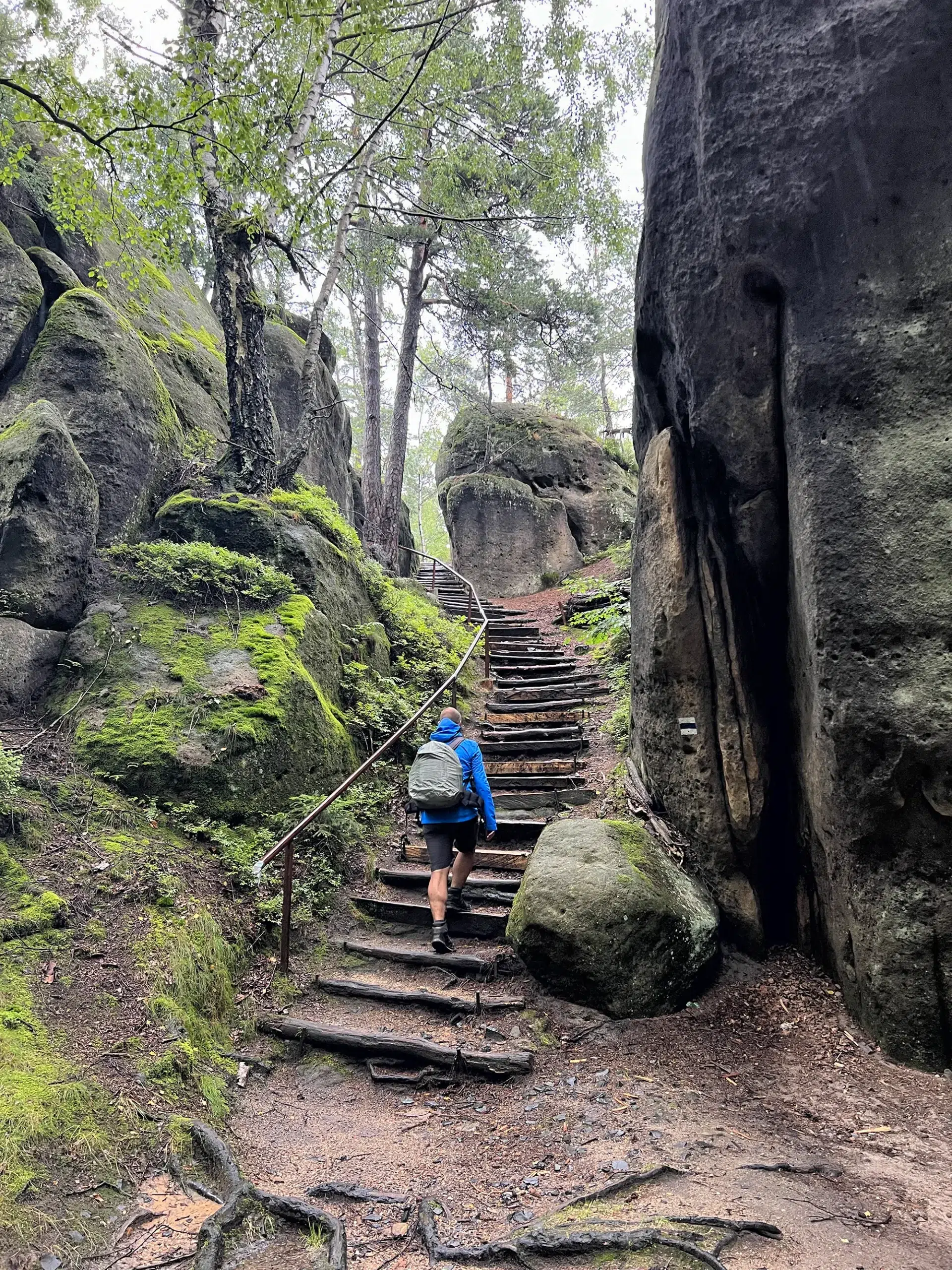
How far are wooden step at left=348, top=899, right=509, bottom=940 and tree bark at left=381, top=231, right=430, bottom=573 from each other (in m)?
9.24

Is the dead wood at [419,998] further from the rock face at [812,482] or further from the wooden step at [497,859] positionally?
the rock face at [812,482]

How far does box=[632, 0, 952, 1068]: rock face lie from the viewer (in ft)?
14.1

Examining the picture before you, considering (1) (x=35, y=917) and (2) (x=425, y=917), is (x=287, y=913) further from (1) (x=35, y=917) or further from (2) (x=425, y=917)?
(1) (x=35, y=917)

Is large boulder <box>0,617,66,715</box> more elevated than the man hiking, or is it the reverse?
large boulder <box>0,617,66,715</box>

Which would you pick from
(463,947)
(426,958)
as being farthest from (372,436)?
(426,958)

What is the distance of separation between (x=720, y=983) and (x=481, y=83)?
15.1 meters

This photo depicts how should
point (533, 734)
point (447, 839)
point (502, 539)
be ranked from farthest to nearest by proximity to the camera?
A: point (502, 539) < point (533, 734) < point (447, 839)

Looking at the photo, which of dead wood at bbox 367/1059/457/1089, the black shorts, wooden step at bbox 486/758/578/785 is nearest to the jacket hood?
the black shorts

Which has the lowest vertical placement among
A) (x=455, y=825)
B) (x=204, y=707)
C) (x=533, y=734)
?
(x=455, y=825)

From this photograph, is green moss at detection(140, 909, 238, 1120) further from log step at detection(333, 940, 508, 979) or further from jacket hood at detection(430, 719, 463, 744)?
jacket hood at detection(430, 719, 463, 744)

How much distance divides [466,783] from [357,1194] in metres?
3.39

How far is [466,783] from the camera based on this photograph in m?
6.52

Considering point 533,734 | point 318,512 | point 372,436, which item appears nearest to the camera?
point 533,734

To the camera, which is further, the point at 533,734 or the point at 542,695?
the point at 542,695
